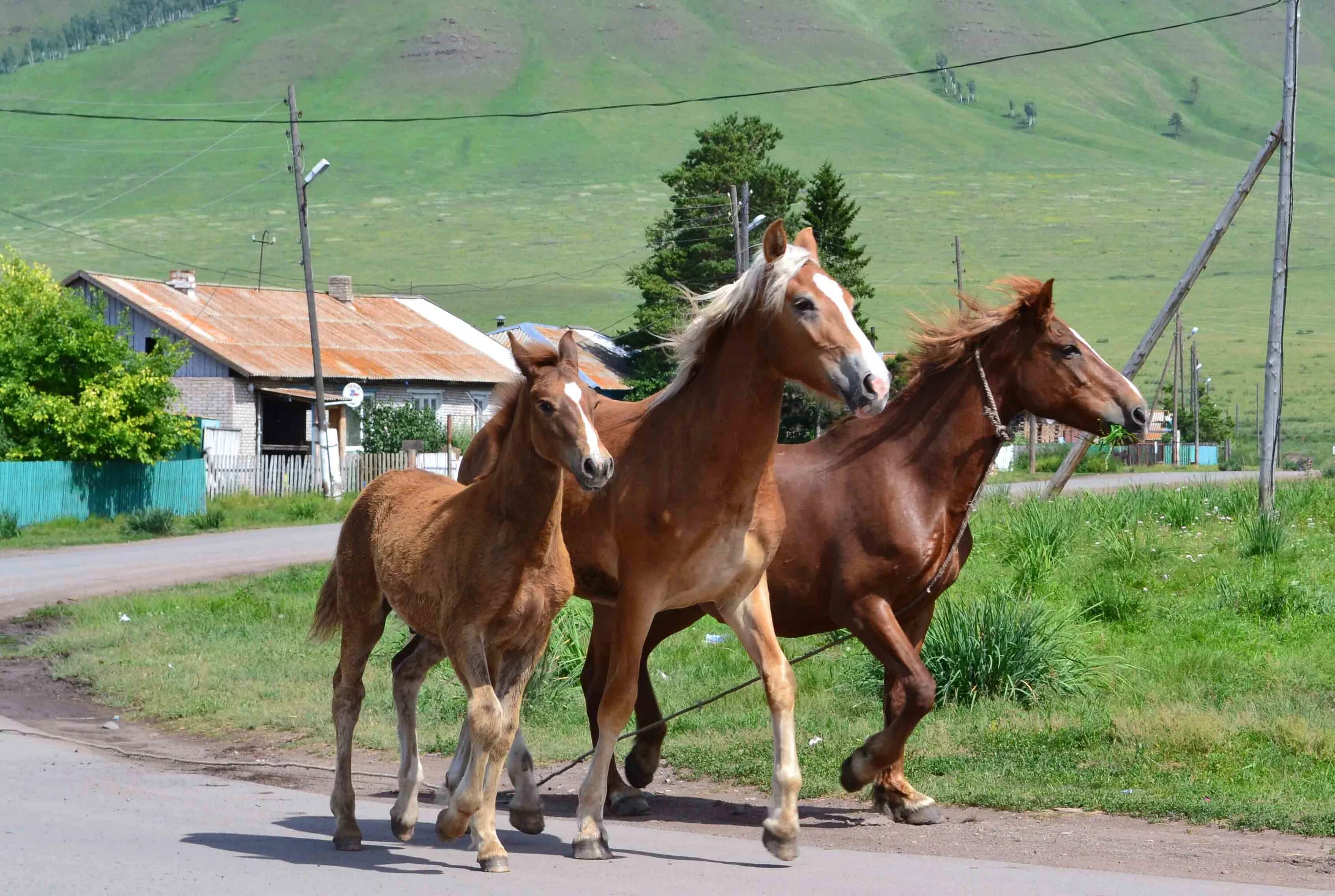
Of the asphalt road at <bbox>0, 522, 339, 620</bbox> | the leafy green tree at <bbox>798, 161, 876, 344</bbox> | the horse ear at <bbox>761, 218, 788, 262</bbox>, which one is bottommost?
the asphalt road at <bbox>0, 522, 339, 620</bbox>

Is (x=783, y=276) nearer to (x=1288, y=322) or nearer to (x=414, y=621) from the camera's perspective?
(x=414, y=621)

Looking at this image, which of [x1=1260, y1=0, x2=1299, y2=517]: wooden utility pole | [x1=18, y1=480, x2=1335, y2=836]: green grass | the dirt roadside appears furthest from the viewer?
[x1=1260, y1=0, x2=1299, y2=517]: wooden utility pole

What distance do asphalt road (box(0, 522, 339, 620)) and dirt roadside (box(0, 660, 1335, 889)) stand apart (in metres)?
9.04

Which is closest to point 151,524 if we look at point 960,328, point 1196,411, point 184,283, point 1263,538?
point 1263,538

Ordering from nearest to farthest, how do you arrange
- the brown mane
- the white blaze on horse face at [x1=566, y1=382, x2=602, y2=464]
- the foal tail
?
the white blaze on horse face at [x1=566, y1=382, x2=602, y2=464] → the foal tail → the brown mane

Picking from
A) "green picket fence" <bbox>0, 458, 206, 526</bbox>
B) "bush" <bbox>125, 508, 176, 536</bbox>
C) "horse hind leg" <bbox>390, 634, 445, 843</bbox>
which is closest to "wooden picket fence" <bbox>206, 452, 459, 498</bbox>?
"green picket fence" <bbox>0, 458, 206, 526</bbox>

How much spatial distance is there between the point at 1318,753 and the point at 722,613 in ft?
13.6

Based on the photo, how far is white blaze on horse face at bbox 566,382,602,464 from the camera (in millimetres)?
6539

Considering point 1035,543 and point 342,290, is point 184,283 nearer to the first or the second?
point 342,290

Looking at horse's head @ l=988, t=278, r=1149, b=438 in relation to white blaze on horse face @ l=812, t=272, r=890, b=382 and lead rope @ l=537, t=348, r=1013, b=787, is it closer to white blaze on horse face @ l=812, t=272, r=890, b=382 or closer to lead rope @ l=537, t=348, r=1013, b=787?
lead rope @ l=537, t=348, r=1013, b=787

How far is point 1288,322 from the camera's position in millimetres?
126812

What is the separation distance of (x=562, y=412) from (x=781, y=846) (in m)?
2.12

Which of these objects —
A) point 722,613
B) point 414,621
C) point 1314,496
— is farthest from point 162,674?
point 1314,496

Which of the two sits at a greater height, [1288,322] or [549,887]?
[1288,322]
